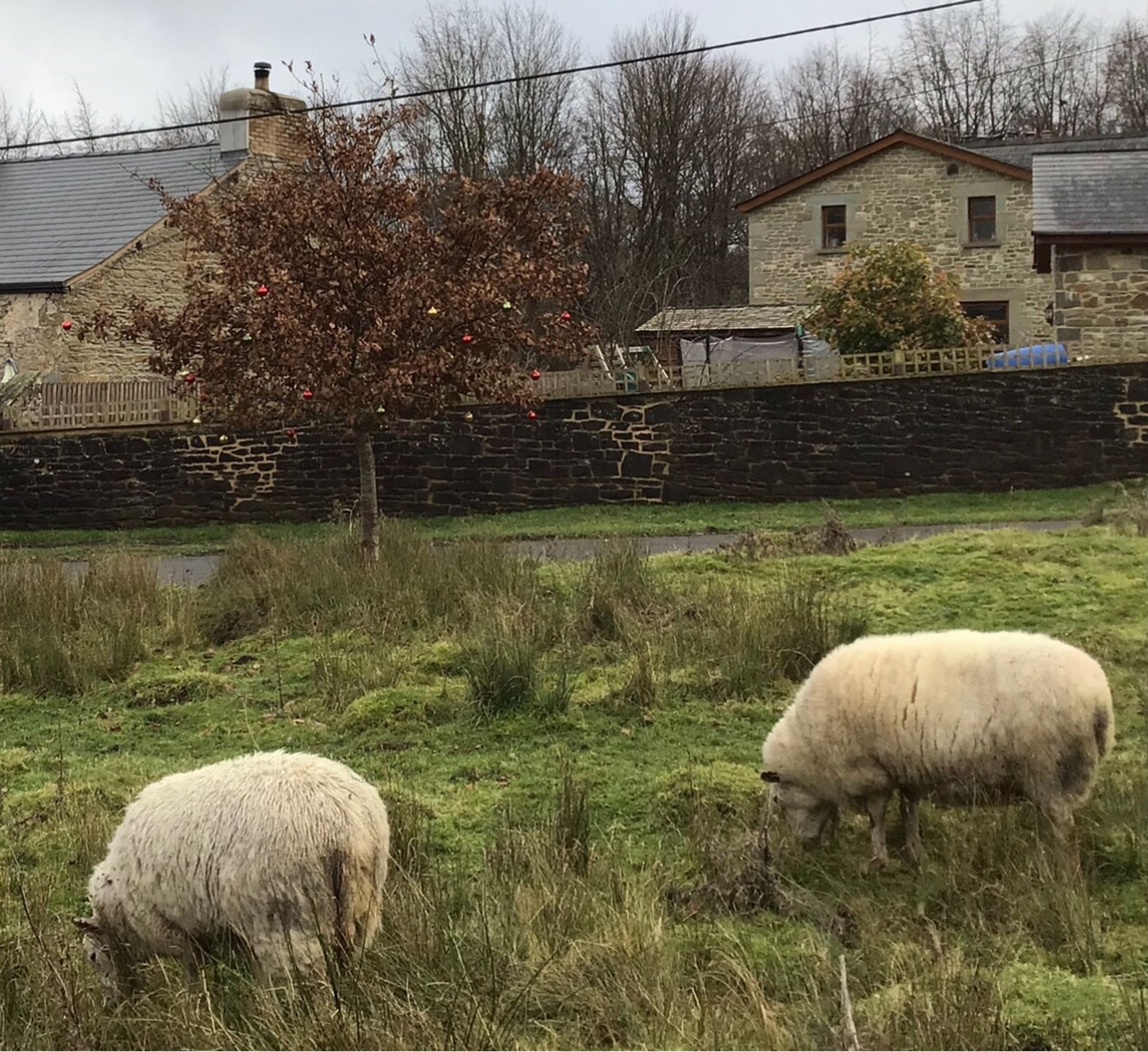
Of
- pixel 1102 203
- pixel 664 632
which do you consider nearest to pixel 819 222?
pixel 1102 203

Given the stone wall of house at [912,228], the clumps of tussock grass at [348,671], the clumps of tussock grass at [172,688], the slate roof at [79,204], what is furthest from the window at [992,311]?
the clumps of tussock grass at [172,688]

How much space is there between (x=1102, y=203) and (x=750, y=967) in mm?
21907

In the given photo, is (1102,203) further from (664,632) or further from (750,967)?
(750,967)

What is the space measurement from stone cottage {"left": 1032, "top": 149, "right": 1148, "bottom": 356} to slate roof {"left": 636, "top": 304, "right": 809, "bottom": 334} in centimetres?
1032

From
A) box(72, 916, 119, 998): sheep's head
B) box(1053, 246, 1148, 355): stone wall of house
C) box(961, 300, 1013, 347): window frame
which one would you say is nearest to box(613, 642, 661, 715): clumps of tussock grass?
A: box(72, 916, 119, 998): sheep's head

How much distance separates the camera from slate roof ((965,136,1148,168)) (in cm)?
3641

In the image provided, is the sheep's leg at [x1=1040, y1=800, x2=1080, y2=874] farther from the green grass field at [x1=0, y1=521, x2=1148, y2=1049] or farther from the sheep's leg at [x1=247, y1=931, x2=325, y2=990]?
the sheep's leg at [x1=247, y1=931, x2=325, y2=990]

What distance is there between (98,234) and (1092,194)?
2044 cm

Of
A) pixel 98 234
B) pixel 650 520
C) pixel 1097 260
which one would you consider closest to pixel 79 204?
pixel 98 234

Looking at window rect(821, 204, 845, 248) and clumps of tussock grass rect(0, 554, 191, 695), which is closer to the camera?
clumps of tussock grass rect(0, 554, 191, 695)

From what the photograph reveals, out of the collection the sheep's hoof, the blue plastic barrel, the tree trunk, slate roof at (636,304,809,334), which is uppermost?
slate roof at (636,304,809,334)

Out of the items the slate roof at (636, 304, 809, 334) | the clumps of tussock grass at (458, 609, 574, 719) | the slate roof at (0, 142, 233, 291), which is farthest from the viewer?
the slate roof at (636, 304, 809, 334)

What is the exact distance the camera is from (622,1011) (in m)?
4.07

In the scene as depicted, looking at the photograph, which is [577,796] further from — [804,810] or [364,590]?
[364,590]
